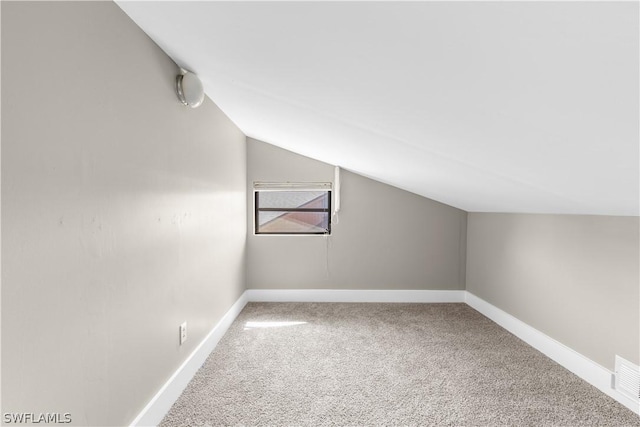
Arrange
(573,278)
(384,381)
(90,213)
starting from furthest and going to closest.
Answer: (573,278)
(384,381)
(90,213)

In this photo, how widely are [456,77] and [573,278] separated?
206 cm

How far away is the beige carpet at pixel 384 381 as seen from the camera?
179cm

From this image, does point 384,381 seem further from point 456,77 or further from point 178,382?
point 456,77

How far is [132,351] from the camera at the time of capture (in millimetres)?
1488

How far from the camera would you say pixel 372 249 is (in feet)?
13.1

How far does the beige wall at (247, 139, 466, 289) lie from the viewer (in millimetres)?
3963

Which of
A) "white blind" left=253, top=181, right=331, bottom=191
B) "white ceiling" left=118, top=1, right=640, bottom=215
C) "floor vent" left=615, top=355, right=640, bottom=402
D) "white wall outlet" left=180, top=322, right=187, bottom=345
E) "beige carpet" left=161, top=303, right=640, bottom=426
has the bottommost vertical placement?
"beige carpet" left=161, top=303, right=640, bottom=426

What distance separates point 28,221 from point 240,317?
2645 millimetres

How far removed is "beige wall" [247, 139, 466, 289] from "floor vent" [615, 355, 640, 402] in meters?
2.05

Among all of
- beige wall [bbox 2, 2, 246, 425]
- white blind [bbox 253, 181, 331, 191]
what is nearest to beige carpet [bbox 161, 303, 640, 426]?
beige wall [bbox 2, 2, 246, 425]

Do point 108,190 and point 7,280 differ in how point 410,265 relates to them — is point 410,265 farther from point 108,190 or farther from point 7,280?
point 7,280

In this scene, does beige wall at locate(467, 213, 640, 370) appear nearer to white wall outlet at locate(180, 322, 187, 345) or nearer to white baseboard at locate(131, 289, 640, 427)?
white baseboard at locate(131, 289, 640, 427)

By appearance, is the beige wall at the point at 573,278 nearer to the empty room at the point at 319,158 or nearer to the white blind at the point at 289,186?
the empty room at the point at 319,158

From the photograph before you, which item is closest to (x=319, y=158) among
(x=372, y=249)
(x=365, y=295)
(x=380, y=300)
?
(x=372, y=249)
